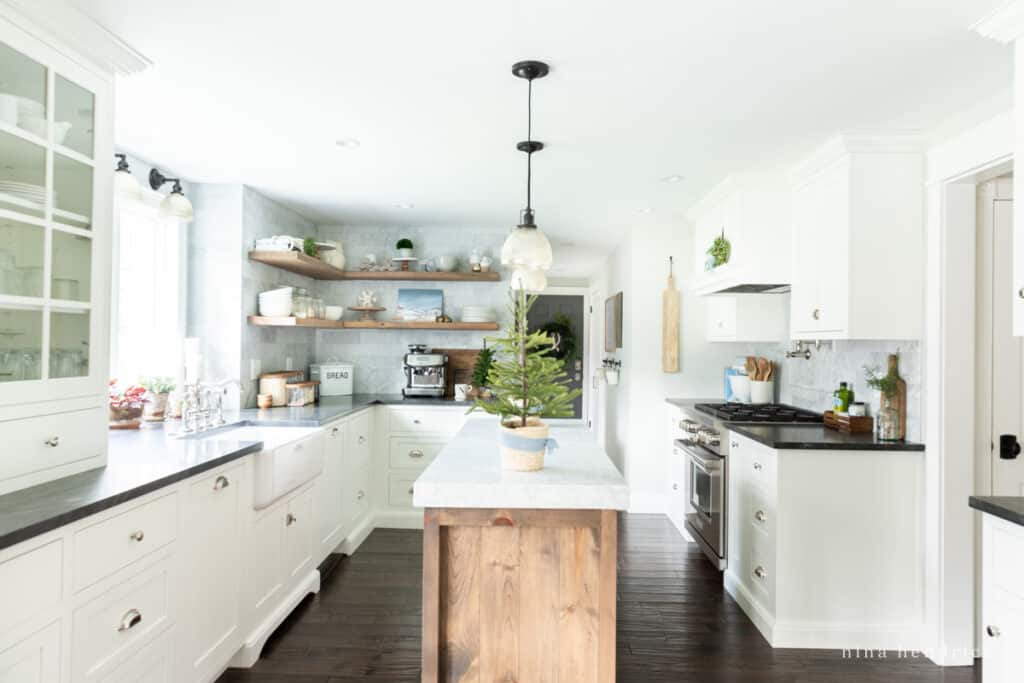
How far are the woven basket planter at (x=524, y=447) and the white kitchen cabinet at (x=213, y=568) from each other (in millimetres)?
1164

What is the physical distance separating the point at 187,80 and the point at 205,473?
4.95 ft

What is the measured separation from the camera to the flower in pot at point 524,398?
2.07 meters

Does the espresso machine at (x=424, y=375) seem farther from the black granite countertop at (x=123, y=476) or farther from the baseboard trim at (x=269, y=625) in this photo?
the baseboard trim at (x=269, y=625)

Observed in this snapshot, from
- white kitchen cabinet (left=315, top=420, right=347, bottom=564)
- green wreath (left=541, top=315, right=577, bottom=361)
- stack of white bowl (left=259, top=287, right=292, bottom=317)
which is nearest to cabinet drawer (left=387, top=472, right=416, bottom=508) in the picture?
white kitchen cabinet (left=315, top=420, right=347, bottom=564)

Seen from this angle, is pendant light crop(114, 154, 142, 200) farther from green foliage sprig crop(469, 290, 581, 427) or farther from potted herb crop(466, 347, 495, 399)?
potted herb crop(466, 347, 495, 399)

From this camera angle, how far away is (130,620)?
189 centimetres

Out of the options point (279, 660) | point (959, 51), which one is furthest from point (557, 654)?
point (959, 51)

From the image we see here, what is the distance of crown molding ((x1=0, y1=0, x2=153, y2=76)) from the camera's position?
1.82m

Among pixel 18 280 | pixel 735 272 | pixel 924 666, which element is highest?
pixel 735 272

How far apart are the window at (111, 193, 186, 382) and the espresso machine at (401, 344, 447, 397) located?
5.73 feet

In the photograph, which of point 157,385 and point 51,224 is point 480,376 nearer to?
point 157,385

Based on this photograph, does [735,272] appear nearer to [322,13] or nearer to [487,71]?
[487,71]

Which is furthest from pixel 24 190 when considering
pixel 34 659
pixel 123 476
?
pixel 34 659

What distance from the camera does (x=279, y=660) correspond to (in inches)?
105
